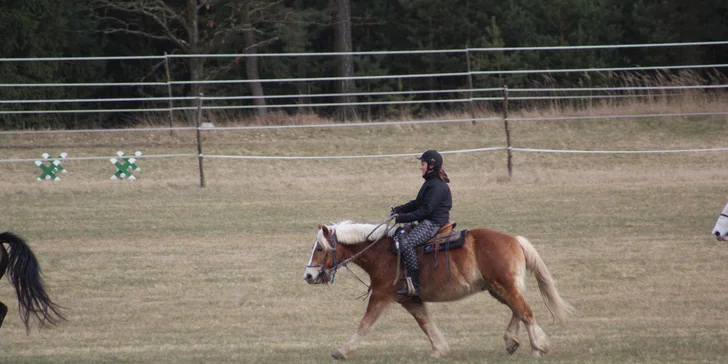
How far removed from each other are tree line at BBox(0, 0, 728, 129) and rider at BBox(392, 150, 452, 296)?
20378 mm

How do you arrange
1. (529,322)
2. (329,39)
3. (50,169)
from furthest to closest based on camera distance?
1. (329,39)
2. (50,169)
3. (529,322)

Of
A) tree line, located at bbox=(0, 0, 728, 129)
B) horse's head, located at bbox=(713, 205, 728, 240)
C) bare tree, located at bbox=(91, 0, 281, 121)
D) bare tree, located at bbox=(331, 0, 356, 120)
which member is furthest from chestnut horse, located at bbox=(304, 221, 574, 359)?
bare tree, located at bbox=(331, 0, 356, 120)

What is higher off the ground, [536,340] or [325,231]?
[325,231]

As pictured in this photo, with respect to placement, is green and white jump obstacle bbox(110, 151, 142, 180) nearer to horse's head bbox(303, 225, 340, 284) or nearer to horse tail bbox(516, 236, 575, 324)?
horse's head bbox(303, 225, 340, 284)

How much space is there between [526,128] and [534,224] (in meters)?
10.3

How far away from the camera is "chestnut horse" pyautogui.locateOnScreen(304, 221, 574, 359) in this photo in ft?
25.6

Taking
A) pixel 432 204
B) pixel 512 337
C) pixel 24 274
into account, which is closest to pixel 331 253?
pixel 432 204

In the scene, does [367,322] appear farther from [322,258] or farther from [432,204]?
[432,204]

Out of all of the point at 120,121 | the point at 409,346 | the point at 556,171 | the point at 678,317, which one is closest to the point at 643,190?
the point at 556,171

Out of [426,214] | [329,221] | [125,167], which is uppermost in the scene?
[426,214]

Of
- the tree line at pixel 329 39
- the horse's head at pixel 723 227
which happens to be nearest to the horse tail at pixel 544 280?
the horse's head at pixel 723 227

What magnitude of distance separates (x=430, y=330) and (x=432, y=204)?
1074 mm

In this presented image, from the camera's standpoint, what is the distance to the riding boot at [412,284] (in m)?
8.00

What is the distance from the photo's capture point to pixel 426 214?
8.06 metres
